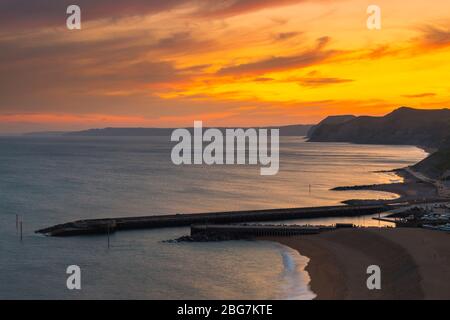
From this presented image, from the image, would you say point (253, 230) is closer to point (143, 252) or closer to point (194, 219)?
point (194, 219)

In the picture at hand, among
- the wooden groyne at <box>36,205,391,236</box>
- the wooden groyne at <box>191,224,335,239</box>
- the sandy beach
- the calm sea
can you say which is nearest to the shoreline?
the calm sea

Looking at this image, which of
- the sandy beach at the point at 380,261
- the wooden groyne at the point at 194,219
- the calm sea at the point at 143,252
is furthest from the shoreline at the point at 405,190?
the sandy beach at the point at 380,261

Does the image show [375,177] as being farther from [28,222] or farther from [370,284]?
[370,284]

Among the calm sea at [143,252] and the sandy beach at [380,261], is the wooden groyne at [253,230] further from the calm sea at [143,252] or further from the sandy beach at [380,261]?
the calm sea at [143,252]

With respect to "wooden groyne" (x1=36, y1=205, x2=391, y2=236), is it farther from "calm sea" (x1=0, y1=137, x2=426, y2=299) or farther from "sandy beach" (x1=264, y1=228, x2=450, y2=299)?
"sandy beach" (x1=264, y1=228, x2=450, y2=299)

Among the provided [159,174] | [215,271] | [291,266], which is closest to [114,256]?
[215,271]

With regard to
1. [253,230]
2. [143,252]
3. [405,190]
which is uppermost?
[405,190]

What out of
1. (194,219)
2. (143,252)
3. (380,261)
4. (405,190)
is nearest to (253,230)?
(194,219)
